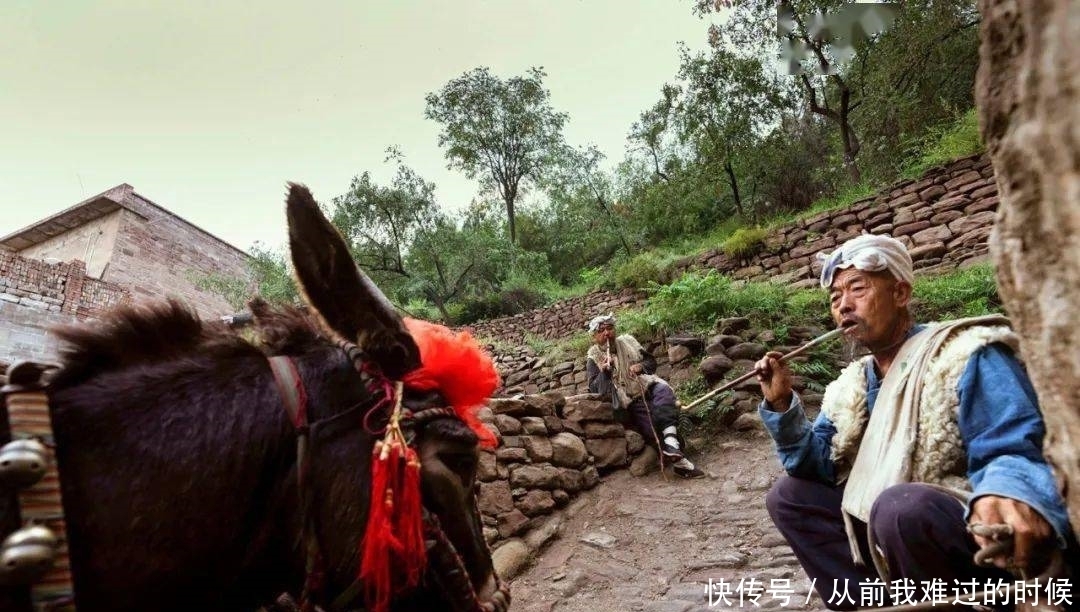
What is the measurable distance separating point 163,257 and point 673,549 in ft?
61.0

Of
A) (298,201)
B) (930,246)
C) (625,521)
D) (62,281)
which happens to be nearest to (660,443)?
(625,521)

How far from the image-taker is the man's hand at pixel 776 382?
7.58ft

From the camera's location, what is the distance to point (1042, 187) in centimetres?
61

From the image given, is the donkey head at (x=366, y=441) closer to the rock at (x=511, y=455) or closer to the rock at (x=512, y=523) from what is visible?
the rock at (x=512, y=523)

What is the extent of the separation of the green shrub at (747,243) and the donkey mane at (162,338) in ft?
39.1

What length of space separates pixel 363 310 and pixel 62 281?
13784mm

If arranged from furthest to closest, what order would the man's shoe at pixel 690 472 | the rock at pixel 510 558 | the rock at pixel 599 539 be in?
1. the man's shoe at pixel 690 472
2. the rock at pixel 599 539
3. the rock at pixel 510 558

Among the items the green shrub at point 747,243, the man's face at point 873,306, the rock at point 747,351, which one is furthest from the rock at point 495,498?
the green shrub at point 747,243

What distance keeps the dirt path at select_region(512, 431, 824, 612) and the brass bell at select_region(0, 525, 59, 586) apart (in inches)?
131

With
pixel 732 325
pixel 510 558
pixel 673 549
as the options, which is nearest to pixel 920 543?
pixel 673 549

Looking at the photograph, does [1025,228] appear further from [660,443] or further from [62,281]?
[62,281]

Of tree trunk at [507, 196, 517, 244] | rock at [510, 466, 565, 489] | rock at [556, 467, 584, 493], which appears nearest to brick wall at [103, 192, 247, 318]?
tree trunk at [507, 196, 517, 244]

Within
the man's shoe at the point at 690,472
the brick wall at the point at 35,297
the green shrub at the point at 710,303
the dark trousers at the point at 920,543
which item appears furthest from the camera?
the brick wall at the point at 35,297

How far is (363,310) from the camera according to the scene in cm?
114
